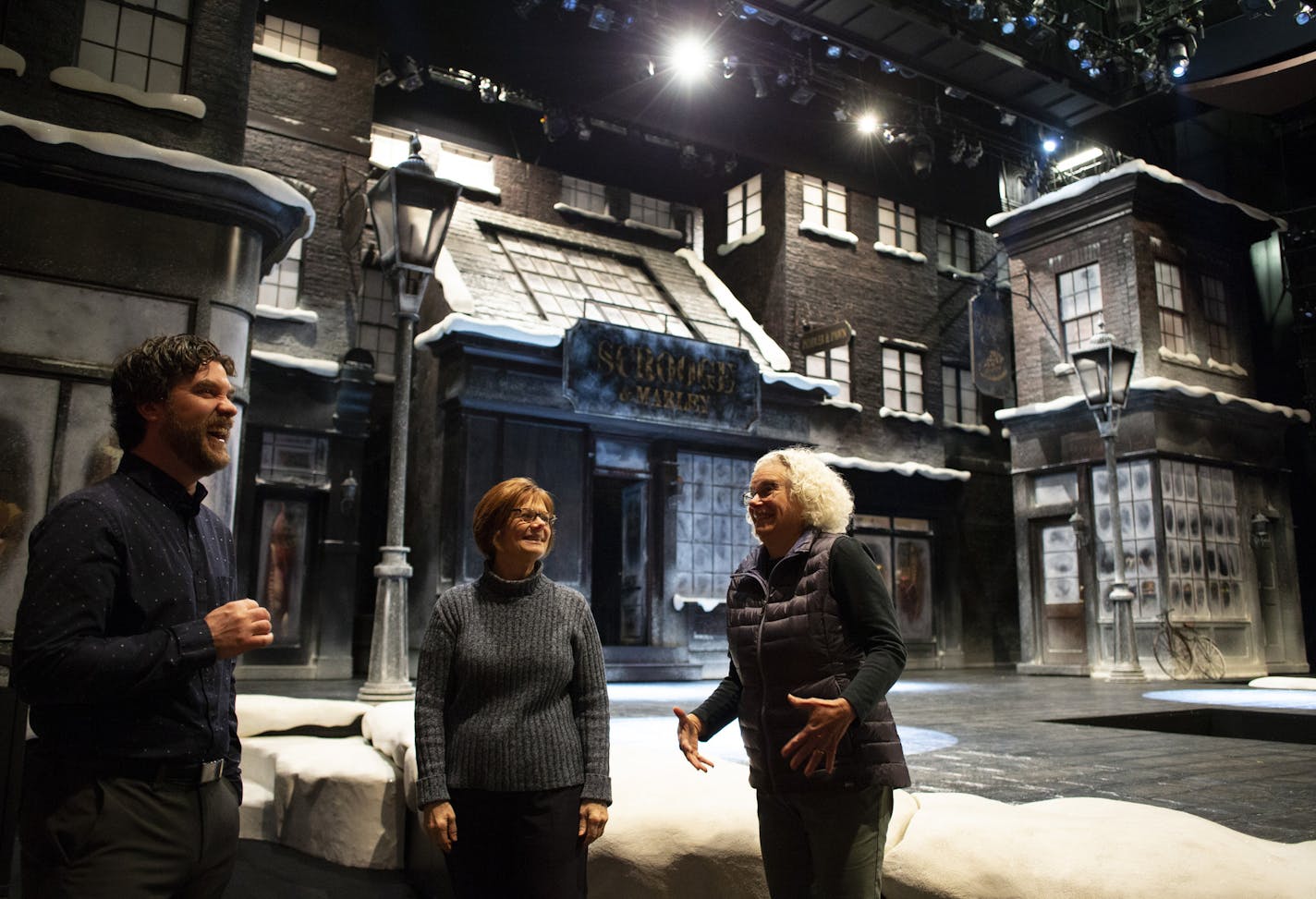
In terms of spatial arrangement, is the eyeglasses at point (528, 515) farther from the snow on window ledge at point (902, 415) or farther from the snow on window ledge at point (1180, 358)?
the snow on window ledge at point (902, 415)

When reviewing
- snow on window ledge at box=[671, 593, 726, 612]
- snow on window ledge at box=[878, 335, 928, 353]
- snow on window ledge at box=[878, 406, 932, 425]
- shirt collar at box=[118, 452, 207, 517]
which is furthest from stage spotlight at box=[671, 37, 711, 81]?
shirt collar at box=[118, 452, 207, 517]

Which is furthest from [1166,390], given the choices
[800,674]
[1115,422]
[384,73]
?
[800,674]

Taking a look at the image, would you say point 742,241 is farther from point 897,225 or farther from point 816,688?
point 816,688

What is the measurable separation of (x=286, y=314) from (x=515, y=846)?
41.6 ft

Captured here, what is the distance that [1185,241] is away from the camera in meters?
17.3

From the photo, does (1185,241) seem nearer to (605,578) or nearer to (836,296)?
(836,296)

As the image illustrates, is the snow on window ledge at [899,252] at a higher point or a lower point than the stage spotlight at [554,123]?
lower

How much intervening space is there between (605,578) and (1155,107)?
13.5 meters

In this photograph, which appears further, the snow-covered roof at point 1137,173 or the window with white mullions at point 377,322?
the snow-covered roof at point 1137,173

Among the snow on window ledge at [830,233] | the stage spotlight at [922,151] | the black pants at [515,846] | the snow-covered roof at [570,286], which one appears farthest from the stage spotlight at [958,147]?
the black pants at [515,846]

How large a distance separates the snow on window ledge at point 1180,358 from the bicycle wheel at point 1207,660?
4.56m

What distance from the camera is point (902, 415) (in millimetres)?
18812

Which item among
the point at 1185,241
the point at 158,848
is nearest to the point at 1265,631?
the point at 1185,241

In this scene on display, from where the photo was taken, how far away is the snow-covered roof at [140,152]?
7.96 m
